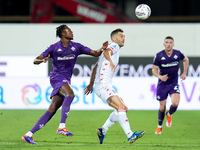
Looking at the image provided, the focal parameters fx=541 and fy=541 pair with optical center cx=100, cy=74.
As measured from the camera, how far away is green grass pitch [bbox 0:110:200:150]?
8.01 metres

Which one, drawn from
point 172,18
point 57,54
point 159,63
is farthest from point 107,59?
point 172,18

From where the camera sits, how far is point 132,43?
1499 cm

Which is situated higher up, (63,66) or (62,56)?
(62,56)

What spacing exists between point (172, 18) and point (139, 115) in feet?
27.9

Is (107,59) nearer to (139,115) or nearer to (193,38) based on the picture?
(139,115)

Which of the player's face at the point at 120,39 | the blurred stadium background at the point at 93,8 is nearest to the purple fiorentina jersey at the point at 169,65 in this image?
the player's face at the point at 120,39

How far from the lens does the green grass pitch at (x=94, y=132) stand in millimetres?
8015

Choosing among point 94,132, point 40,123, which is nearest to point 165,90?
point 94,132

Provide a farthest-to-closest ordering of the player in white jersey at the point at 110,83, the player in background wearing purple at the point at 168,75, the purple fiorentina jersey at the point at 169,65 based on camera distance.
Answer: the purple fiorentina jersey at the point at 169,65 → the player in background wearing purple at the point at 168,75 → the player in white jersey at the point at 110,83

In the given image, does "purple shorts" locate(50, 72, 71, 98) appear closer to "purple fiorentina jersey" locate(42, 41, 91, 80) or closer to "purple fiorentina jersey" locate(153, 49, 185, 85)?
"purple fiorentina jersey" locate(42, 41, 91, 80)

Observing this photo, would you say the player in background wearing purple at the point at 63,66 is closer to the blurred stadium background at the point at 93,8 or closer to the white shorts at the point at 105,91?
the white shorts at the point at 105,91

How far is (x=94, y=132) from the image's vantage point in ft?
32.4

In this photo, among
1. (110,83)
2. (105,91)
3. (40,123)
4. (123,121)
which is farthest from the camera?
(40,123)

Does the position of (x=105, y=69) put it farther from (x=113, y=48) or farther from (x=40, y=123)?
(x=40, y=123)
